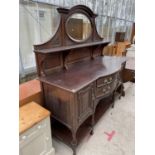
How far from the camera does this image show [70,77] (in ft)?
5.32

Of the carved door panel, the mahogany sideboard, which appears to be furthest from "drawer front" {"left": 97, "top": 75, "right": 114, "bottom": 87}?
the carved door panel

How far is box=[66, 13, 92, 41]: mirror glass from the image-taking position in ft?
5.95

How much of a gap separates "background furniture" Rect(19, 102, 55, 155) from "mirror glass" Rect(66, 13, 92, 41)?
107 cm

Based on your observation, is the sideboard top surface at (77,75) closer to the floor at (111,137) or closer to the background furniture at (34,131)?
the background furniture at (34,131)

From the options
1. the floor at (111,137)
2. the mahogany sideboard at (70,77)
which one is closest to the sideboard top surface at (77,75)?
the mahogany sideboard at (70,77)

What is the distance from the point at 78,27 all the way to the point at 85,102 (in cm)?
112

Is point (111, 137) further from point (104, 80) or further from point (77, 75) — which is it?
point (77, 75)

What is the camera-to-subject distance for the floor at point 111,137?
65.5 inches
